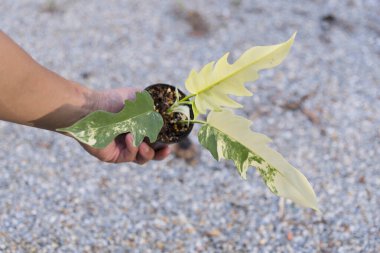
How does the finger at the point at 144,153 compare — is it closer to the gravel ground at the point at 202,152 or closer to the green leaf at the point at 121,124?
the green leaf at the point at 121,124

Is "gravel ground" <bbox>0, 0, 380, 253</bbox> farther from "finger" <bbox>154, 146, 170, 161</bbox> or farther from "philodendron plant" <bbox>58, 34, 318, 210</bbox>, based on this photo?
"philodendron plant" <bbox>58, 34, 318, 210</bbox>

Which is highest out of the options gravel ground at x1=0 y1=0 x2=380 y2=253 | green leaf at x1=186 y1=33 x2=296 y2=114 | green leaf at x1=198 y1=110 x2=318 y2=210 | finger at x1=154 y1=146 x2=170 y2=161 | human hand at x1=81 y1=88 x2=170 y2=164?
green leaf at x1=186 y1=33 x2=296 y2=114

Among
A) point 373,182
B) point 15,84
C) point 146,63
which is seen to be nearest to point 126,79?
point 146,63

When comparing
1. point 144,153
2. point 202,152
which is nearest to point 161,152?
point 144,153

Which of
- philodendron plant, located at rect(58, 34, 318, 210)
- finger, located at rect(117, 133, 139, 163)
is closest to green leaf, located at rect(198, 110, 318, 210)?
philodendron plant, located at rect(58, 34, 318, 210)

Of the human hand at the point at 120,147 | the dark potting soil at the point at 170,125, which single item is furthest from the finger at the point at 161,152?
the dark potting soil at the point at 170,125

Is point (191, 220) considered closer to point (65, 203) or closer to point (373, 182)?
point (65, 203)

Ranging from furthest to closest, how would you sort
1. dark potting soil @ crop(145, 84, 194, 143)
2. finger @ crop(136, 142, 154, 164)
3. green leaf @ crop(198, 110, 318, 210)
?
finger @ crop(136, 142, 154, 164), dark potting soil @ crop(145, 84, 194, 143), green leaf @ crop(198, 110, 318, 210)
